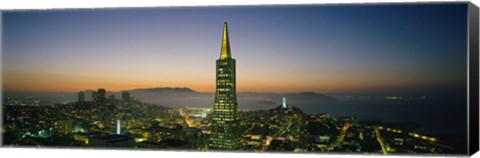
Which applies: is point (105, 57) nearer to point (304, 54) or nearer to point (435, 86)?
point (304, 54)

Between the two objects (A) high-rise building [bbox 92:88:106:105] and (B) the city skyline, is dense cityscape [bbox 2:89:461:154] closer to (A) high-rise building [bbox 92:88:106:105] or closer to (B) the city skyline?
(A) high-rise building [bbox 92:88:106:105]

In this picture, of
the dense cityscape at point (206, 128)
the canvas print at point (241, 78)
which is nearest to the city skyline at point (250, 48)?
the canvas print at point (241, 78)

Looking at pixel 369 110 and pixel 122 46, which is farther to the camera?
pixel 122 46

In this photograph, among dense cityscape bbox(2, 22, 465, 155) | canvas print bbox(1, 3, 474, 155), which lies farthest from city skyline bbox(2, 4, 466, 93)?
dense cityscape bbox(2, 22, 465, 155)

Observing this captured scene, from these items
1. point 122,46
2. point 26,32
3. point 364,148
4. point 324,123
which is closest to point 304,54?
point 324,123

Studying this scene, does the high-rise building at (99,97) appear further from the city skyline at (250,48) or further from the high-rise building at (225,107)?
the high-rise building at (225,107)
